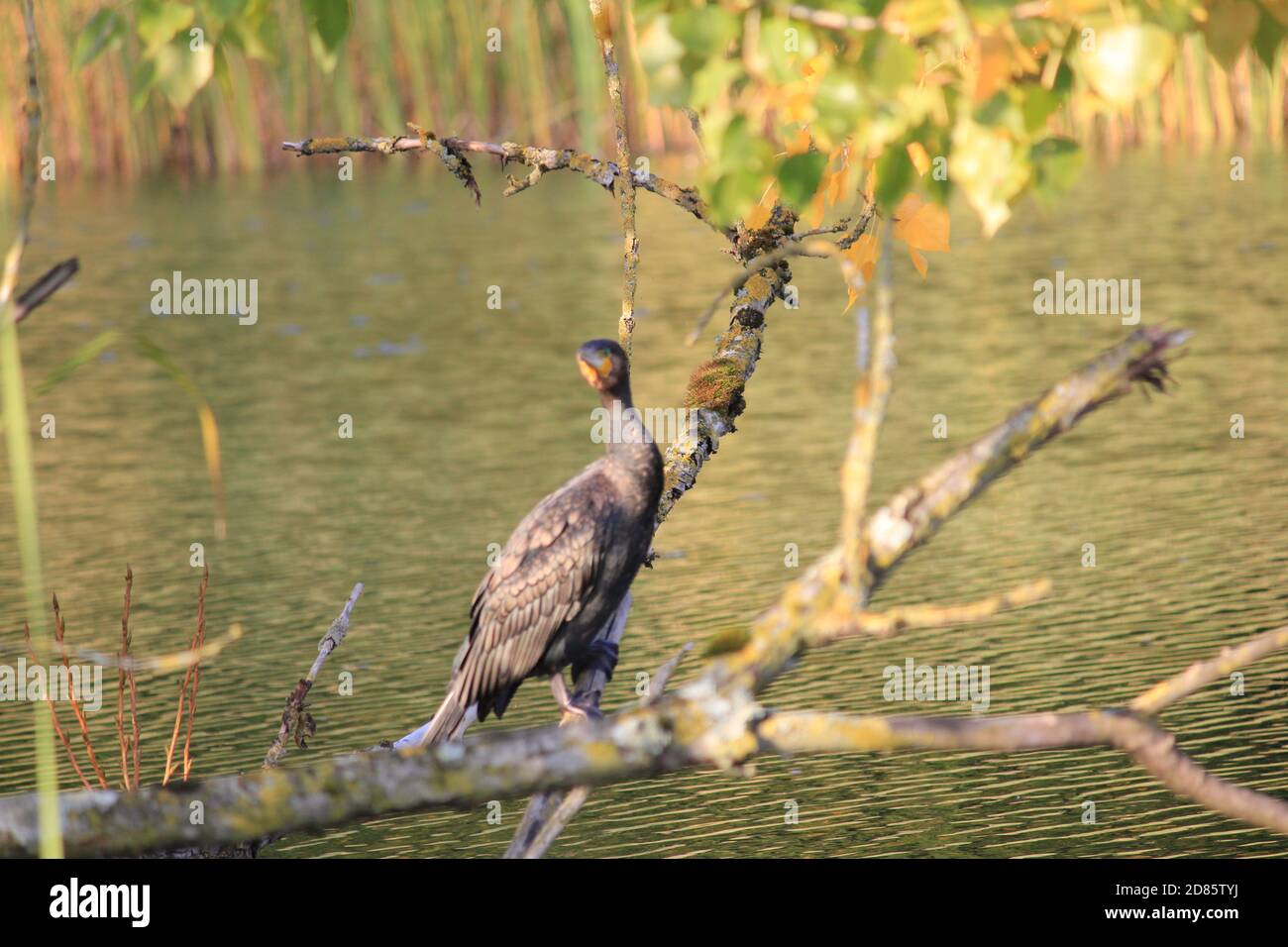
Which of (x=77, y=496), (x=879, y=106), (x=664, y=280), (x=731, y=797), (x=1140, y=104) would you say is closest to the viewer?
(x=879, y=106)

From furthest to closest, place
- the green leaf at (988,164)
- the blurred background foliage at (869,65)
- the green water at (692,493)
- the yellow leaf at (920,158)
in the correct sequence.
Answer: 1. the green water at (692,493)
2. the yellow leaf at (920,158)
3. the green leaf at (988,164)
4. the blurred background foliage at (869,65)

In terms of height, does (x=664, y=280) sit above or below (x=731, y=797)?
above

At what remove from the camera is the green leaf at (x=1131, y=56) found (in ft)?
12.1

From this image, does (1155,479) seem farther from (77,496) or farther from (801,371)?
(77,496)

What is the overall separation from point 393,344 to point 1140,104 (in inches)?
680

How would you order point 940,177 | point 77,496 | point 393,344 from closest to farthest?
point 940,177
point 77,496
point 393,344

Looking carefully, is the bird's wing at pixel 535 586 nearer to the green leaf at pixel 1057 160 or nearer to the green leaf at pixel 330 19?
the green leaf at pixel 330 19

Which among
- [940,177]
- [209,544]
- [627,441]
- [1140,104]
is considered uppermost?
[1140,104]

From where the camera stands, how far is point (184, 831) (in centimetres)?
377

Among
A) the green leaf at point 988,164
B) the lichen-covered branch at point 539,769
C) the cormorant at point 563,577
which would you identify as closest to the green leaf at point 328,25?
the cormorant at point 563,577

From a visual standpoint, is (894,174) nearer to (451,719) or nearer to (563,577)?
(563,577)

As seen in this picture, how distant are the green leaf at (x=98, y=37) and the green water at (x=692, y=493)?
413 centimetres
